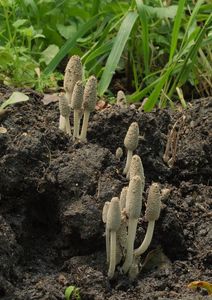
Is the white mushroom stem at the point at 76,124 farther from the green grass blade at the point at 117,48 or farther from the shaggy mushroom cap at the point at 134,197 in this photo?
the green grass blade at the point at 117,48

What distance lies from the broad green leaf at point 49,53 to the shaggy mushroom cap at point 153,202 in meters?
2.31

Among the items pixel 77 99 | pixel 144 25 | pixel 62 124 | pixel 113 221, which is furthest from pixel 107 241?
pixel 144 25

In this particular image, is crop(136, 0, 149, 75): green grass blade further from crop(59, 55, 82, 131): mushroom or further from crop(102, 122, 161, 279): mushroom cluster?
crop(102, 122, 161, 279): mushroom cluster

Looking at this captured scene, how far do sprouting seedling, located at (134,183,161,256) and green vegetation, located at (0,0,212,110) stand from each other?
1458 mm

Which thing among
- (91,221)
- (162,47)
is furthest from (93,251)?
(162,47)

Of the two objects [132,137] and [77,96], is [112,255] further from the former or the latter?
[77,96]

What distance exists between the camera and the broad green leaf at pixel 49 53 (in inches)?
189

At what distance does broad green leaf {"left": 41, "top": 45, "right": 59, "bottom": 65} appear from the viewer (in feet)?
15.8

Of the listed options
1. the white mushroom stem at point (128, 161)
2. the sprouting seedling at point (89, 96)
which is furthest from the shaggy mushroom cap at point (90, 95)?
the white mushroom stem at point (128, 161)

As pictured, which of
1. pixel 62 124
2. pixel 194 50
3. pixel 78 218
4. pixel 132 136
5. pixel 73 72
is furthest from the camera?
pixel 194 50

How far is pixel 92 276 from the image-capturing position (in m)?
2.71

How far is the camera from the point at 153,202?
2.65 m

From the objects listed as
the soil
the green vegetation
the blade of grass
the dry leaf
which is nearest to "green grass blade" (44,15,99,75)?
the green vegetation

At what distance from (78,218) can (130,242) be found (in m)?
0.24
